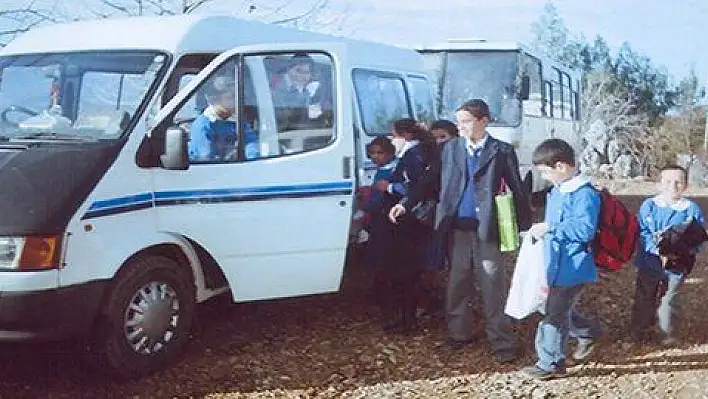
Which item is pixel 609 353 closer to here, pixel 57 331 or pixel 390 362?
pixel 390 362

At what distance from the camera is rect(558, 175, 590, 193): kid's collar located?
533 centimetres

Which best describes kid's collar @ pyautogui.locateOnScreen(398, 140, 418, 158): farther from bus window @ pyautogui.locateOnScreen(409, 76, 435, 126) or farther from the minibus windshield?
bus window @ pyautogui.locateOnScreen(409, 76, 435, 126)

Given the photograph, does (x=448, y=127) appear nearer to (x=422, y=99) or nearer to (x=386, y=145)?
(x=386, y=145)

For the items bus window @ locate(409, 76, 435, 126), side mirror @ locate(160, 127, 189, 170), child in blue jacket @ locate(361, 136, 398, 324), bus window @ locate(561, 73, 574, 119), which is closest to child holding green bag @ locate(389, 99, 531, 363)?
child in blue jacket @ locate(361, 136, 398, 324)

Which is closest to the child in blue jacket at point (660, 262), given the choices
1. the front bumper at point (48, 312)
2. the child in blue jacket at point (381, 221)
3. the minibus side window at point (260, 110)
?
the child in blue jacket at point (381, 221)

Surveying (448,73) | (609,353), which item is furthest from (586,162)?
(609,353)

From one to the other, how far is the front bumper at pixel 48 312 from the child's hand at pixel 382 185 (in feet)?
7.58

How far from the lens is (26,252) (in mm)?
4789

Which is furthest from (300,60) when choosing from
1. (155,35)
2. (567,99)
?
(567,99)

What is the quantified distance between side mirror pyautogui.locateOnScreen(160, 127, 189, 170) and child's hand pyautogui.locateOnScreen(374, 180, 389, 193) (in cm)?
173

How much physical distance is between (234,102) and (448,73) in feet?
29.3

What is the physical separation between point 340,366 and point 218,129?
1.81 m

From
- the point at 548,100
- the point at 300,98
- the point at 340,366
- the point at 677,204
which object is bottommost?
the point at 340,366

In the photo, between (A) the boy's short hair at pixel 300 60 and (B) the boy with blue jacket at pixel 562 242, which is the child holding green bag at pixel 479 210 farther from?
(A) the boy's short hair at pixel 300 60
